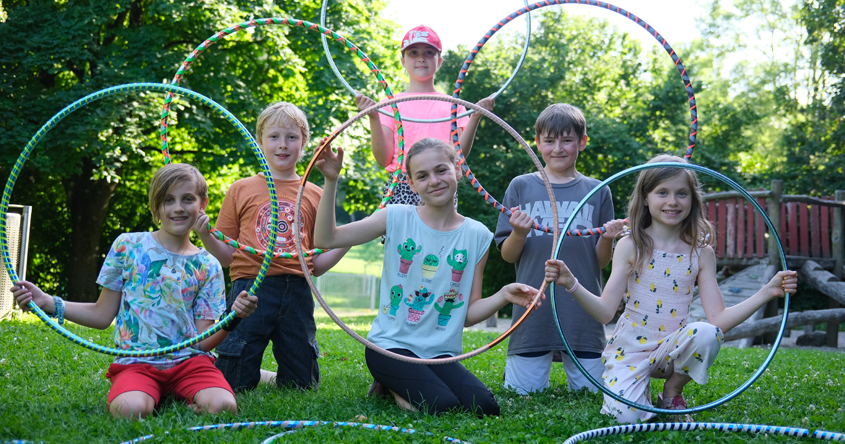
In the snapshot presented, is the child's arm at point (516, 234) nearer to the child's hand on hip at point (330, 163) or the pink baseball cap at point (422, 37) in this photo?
the child's hand on hip at point (330, 163)

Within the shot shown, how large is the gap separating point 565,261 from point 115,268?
3.03 meters

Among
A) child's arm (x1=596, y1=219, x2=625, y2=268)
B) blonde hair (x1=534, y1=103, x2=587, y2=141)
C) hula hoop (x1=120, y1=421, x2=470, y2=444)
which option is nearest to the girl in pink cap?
blonde hair (x1=534, y1=103, x2=587, y2=141)

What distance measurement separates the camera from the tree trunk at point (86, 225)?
1346cm

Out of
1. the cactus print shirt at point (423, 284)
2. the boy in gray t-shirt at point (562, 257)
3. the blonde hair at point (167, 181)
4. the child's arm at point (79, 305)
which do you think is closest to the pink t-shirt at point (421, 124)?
the boy in gray t-shirt at point (562, 257)

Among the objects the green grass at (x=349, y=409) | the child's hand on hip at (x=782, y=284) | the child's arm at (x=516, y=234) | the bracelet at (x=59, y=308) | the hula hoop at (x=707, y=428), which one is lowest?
the green grass at (x=349, y=409)

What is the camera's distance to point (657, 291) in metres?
4.10

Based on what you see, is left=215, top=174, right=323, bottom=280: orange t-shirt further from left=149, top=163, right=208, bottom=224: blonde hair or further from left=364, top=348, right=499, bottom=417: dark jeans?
left=364, top=348, right=499, bottom=417: dark jeans

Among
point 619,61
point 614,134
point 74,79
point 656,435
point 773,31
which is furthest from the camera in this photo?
point 773,31

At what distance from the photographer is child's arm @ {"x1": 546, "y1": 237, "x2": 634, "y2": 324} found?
3733 millimetres

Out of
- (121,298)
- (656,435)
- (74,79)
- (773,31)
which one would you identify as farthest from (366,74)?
(773,31)

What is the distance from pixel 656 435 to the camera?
3.67 m

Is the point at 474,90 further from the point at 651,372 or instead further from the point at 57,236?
the point at 651,372

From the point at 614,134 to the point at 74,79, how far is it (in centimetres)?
1312

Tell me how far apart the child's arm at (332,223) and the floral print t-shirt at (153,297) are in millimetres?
823
